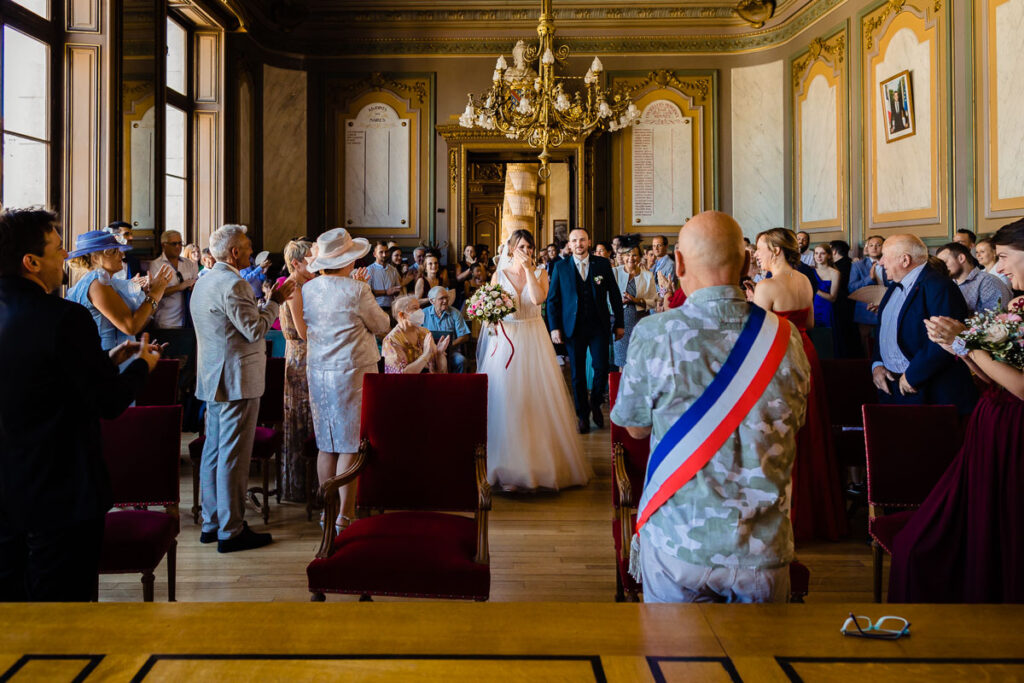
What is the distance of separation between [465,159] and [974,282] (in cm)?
749

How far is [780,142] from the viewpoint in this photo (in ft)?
36.3

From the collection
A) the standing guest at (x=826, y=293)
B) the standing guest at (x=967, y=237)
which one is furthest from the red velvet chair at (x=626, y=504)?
the standing guest at (x=826, y=293)

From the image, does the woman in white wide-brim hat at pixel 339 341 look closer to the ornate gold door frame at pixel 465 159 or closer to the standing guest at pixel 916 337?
the standing guest at pixel 916 337

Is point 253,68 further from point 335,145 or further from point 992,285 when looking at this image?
point 992,285

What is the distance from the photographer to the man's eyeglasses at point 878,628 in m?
1.33

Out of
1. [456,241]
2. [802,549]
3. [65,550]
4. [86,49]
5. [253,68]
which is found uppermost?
[253,68]

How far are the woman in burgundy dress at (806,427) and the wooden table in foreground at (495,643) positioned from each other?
7.66ft

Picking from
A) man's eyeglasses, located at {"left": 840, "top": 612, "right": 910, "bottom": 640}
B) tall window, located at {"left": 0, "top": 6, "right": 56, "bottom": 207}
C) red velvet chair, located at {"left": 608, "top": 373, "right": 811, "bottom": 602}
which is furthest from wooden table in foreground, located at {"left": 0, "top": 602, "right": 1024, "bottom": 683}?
tall window, located at {"left": 0, "top": 6, "right": 56, "bottom": 207}

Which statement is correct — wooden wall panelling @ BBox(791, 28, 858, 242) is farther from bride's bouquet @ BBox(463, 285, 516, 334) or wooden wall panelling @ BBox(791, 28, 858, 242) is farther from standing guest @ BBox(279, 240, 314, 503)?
standing guest @ BBox(279, 240, 314, 503)

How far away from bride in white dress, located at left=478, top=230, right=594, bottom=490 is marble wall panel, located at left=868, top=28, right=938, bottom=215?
5435 millimetres

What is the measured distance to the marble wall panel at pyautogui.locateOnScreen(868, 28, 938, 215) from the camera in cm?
811

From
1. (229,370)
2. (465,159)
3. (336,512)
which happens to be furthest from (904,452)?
(465,159)

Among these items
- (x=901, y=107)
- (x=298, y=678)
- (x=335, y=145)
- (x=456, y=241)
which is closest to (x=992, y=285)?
(x=901, y=107)

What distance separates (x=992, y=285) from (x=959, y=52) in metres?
3.41
